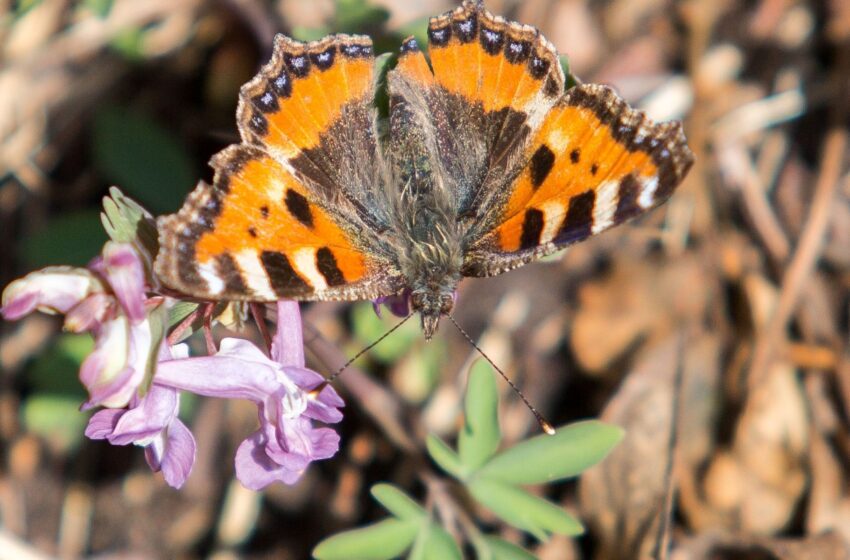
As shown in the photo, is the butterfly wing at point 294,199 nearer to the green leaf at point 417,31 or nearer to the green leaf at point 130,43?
the green leaf at point 417,31

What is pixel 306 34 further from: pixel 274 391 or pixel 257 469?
pixel 257 469

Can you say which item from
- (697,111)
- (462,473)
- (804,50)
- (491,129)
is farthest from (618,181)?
(804,50)

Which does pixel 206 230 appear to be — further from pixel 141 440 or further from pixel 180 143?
pixel 180 143

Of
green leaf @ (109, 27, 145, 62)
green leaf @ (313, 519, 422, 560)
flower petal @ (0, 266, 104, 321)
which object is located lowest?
green leaf @ (313, 519, 422, 560)

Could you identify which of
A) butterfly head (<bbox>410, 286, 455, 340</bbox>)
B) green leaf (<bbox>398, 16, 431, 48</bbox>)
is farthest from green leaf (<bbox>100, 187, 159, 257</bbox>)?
green leaf (<bbox>398, 16, 431, 48</bbox>)

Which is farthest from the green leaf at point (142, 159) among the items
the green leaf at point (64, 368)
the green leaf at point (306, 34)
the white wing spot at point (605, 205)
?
the white wing spot at point (605, 205)

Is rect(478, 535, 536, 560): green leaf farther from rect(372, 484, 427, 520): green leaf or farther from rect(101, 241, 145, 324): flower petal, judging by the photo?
rect(101, 241, 145, 324): flower petal
